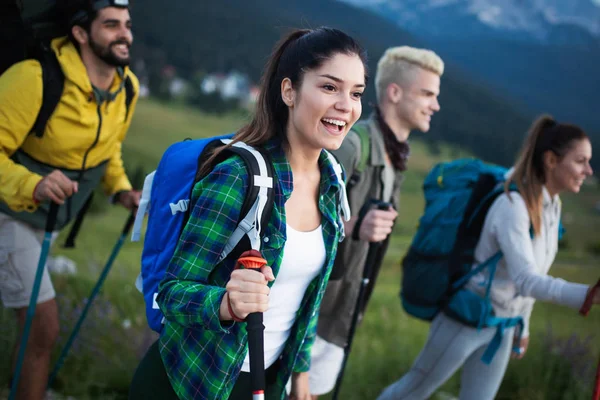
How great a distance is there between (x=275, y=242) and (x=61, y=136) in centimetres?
158

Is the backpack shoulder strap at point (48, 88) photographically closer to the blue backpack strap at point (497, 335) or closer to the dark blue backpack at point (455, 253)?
the dark blue backpack at point (455, 253)

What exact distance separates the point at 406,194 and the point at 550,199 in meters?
3.60

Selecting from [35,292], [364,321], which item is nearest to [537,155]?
[35,292]

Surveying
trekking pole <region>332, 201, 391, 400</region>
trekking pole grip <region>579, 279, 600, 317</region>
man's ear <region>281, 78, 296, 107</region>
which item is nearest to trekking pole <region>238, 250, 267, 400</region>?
man's ear <region>281, 78, 296, 107</region>

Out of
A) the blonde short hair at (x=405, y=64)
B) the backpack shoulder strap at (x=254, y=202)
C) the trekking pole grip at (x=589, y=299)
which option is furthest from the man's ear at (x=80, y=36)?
the trekking pole grip at (x=589, y=299)

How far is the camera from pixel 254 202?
1447 millimetres

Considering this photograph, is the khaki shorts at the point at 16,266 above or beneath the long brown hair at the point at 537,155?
beneath

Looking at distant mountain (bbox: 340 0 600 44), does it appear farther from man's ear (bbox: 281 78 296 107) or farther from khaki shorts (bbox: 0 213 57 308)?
man's ear (bbox: 281 78 296 107)

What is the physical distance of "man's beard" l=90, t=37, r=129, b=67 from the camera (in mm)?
2775

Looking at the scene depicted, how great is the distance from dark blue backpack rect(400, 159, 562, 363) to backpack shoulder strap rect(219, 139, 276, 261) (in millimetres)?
1690

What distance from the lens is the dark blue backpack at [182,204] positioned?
1.44m

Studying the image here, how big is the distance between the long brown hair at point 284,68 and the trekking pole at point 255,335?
0.36 metres

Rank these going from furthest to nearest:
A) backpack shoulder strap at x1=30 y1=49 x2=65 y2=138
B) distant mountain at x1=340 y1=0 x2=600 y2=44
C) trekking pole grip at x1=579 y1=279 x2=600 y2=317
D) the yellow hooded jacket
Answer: distant mountain at x1=340 y1=0 x2=600 y2=44, backpack shoulder strap at x1=30 y1=49 x2=65 y2=138, the yellow hooded jacket, trekking pole grip at x1=579 y1=279 x2=600 y2=317

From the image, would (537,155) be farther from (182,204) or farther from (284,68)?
(182,204)
